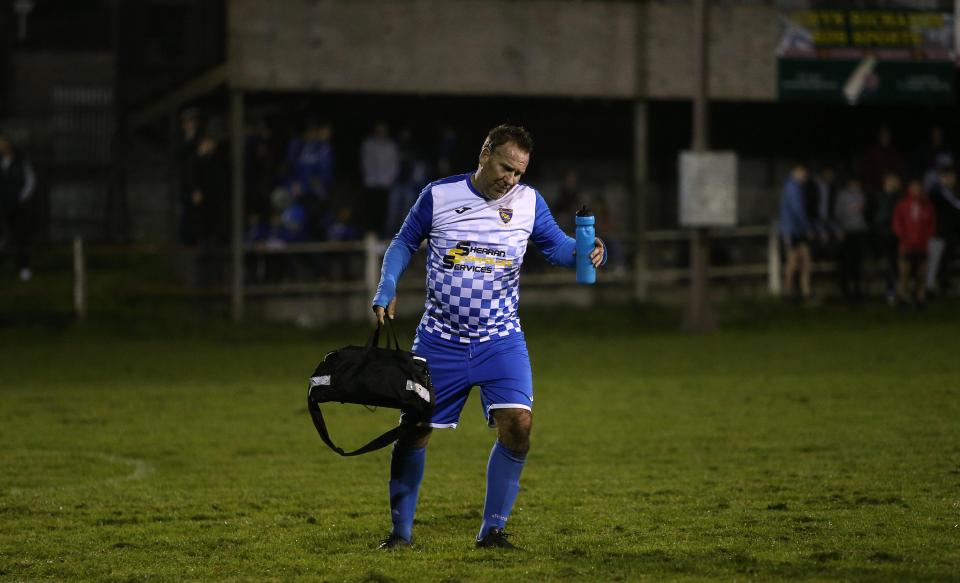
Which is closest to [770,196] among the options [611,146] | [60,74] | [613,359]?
[611,146]

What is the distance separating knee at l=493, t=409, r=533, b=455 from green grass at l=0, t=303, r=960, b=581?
1.71ft

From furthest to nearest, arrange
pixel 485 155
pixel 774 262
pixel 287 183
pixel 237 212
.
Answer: pixel 774 262 < pixel 287 183 < pixel 237 212 < pixel 485 155

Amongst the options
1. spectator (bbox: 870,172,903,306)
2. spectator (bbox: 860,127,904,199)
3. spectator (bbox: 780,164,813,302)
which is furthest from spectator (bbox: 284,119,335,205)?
spectator (bbox: 860,127,904,199)

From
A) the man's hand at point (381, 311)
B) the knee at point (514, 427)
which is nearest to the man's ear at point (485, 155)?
the man's hand at point (381, 311)

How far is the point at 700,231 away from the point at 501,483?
14.6 metres

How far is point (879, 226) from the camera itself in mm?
23297

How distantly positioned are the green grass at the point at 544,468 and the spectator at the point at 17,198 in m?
3.18

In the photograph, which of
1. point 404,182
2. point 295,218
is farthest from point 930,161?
point 295,218

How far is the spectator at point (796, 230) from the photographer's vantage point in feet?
74.4

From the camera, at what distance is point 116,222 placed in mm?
28750

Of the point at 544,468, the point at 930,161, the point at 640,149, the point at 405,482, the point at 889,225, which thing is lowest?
the point at 544,468

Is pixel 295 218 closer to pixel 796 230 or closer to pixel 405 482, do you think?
pixel 796 230

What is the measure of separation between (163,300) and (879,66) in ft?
38.1

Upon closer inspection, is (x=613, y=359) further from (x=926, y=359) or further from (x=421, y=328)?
(x=421, y=328)
